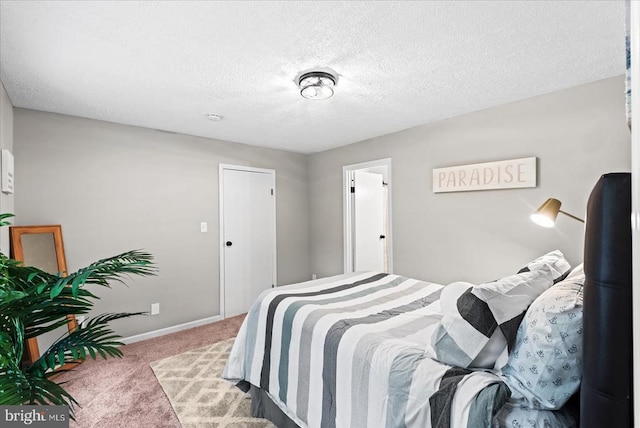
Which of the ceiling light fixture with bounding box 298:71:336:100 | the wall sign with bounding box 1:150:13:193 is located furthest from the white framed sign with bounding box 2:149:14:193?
the ceiling light fixture with bounding box 298:71:336:100

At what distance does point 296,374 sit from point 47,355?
122 centimetres

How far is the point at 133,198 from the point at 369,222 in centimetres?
301

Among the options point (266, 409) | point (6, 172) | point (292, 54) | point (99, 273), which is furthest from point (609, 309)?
point (6, 172)

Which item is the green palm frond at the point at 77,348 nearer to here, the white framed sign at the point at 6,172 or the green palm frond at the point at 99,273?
the green palm frond at the point at 99,273

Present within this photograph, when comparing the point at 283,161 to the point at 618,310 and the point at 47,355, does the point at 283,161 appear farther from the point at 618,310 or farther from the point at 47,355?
the point at 618,310

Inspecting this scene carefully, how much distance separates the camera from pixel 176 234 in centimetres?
355

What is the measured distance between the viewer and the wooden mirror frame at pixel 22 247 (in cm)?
246

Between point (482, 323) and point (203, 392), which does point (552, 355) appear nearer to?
point (482, 323)

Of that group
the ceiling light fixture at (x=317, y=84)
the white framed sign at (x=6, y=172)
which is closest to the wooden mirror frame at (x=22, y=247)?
the white framed sign at (x=6, y=172)

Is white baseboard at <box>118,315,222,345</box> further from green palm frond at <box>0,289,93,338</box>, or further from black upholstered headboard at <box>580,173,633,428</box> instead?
black upholstered headboard at <box>580,173,633,428</box>

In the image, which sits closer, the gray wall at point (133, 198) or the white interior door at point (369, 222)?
the gray wall at point (133, 198)

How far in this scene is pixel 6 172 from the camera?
2.17m

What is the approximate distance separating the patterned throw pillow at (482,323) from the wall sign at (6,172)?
2.94 metres

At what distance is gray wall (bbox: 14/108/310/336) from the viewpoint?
2771 millimetres
